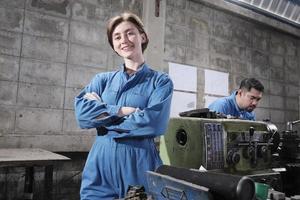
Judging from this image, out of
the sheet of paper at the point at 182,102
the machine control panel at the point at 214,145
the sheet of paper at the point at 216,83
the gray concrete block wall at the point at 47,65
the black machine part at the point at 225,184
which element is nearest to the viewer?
the black machine part at the point at 225,184

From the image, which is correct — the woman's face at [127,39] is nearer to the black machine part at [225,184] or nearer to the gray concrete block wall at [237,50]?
the black machine part at [225,184]

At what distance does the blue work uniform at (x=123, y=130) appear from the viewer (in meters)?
1.49

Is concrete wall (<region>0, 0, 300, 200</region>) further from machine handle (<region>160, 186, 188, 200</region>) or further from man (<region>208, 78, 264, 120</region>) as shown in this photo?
machine handle (<region>160, 186, 188, 200</region>)

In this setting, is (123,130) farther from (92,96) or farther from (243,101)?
(243,101)

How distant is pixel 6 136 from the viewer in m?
3.04

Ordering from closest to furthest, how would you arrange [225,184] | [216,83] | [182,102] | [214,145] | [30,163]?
[225,184]
[214,145]
[30,163]
[182,102]
[216,83]

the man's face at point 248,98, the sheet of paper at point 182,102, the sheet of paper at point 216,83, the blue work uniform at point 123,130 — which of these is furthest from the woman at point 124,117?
the sheet of paper at point 216,83

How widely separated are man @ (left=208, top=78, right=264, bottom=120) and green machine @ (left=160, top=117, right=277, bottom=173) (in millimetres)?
1000

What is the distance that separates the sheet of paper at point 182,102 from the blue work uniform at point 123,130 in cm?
251

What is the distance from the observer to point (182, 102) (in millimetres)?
4348

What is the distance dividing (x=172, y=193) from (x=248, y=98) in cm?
197

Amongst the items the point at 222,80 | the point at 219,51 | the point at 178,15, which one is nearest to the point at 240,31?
the point at 219,51

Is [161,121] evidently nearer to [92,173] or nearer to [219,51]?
[92,173]

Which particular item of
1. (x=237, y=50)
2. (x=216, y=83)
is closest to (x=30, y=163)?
(x=216, y=83)
